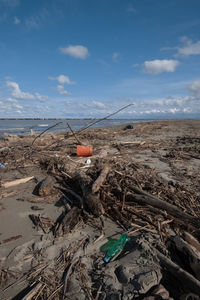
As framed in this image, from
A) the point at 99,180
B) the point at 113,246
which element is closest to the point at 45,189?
the point at 99,180

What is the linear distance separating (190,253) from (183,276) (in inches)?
14.6

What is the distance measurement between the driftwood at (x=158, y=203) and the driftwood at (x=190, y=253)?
670 mm

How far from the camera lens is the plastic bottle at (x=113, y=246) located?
2.40 m

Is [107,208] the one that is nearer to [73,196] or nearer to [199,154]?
[73,196]

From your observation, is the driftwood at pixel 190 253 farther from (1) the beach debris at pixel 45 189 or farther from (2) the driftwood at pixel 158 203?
(1) the beach debris at pixel 45 189

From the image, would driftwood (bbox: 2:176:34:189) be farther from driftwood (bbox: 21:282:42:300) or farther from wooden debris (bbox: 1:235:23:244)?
driftwood (bbox: 21:282:42:300)

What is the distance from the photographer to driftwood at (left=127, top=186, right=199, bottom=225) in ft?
10.1

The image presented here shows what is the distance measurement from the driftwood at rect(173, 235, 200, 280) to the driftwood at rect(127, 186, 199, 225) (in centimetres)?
67

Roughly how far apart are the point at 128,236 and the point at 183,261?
32.9 inches

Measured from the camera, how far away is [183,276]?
1.92 m

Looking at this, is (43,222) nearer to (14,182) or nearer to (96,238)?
(96,238)

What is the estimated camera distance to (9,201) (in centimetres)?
404

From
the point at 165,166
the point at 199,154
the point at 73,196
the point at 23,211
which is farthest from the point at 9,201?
the point at 199,154

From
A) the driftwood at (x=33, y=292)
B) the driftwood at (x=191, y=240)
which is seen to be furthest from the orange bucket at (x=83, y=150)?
Result: the driftwood at (x=33, y=292)
